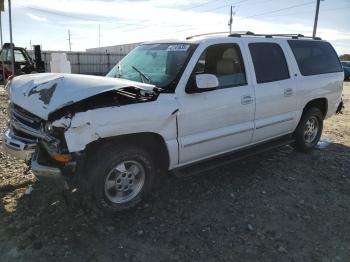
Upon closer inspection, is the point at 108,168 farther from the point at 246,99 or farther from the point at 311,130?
the point at 311,130

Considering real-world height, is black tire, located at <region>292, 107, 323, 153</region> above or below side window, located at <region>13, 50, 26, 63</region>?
below

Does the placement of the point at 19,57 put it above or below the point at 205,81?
above

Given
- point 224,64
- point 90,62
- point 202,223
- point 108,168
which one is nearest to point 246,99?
point 224,64

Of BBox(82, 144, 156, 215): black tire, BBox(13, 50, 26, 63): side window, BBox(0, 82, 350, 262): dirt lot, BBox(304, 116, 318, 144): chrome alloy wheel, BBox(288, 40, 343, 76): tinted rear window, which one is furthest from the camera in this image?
BBox(13, 50, 26, 63): side window

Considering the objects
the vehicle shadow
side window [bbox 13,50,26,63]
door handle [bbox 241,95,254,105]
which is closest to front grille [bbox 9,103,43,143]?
the vehicle shadow

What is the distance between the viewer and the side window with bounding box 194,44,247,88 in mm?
4547

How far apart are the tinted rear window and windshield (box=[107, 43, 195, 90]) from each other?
2.24 m

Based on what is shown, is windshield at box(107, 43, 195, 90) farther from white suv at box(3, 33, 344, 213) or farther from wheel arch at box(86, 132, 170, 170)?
wheel arch at box(86, 132, 170, 170)

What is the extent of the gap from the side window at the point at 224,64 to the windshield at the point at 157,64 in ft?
0.85

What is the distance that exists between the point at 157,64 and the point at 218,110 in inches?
37.1

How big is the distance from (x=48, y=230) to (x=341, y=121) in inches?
328

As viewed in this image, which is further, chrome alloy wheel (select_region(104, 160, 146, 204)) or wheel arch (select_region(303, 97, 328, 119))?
wheel arch (select_region(303, 97, 328, 119))

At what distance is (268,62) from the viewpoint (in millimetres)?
5270

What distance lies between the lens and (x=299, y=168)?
5.67 meters
